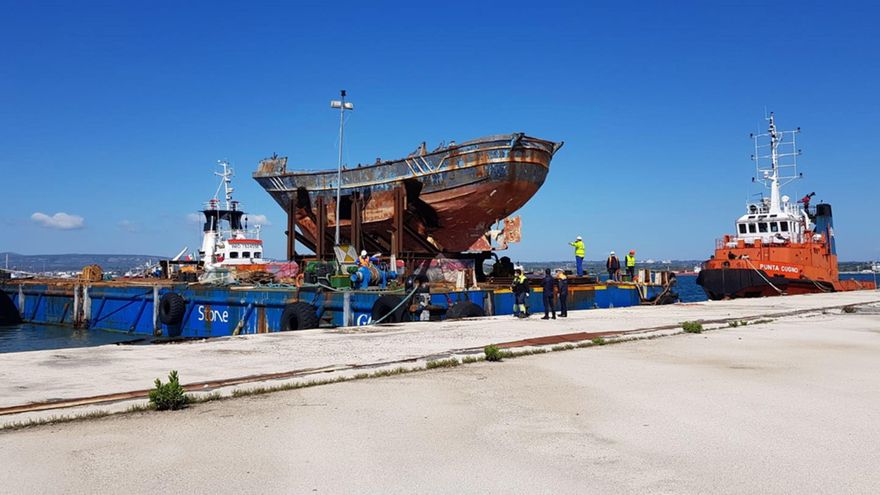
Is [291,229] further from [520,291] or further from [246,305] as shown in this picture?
[520,291]

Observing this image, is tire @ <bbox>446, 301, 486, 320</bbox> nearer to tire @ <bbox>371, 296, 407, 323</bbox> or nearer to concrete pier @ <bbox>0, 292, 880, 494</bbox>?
tire @ <bbox>371, 296, 407, 323</bbox>

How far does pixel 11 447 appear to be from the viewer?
5.00 metres

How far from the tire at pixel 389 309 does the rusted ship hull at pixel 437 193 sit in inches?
199

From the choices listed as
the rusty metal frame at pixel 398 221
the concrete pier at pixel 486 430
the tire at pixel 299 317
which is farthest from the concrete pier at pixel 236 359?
the rusty metal frame at pixel 398 221

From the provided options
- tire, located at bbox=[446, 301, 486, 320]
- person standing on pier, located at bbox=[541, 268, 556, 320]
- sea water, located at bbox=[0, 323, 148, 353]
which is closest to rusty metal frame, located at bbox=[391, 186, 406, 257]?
tire, located at bbox=[446, 301, 486, 320]

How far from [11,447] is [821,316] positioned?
19926mm

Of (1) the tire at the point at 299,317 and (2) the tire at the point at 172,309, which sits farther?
(2) the tire at the point at 172,309

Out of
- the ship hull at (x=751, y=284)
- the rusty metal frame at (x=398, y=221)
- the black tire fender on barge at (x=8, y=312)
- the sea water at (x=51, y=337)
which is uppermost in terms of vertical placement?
the rusty metal frame at (x=398, y=221)

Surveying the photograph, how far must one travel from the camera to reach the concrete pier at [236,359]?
6910 mm

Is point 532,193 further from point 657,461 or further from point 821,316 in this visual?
point 657,461

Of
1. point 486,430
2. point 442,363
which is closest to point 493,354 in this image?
point 442,363

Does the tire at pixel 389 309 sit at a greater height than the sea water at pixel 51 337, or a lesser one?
greater

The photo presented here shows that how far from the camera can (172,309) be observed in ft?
80.4

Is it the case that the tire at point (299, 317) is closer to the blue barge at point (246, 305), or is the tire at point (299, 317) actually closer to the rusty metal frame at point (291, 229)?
the blue barge at point (246, 305)
